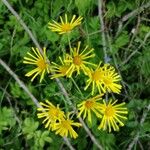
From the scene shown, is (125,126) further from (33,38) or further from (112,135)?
(33,38)

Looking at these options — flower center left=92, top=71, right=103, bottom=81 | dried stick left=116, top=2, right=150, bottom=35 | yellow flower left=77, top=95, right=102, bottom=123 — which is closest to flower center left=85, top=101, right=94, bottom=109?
yellow flower left=77, top=95, right=102, bottom=123

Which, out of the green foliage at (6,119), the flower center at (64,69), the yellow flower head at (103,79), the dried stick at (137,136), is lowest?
the dried stick at (137,136)

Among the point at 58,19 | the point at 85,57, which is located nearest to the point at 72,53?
the point at 85,57

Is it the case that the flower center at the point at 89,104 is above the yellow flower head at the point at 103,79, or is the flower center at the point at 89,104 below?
below

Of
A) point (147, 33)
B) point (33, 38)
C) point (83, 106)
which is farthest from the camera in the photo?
point (147, 33)

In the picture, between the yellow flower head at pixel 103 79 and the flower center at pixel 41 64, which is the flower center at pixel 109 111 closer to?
the yellow flower head at pixel 103 79

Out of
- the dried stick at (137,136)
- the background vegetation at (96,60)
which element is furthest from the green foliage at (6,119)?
the dried stick at (137,136)

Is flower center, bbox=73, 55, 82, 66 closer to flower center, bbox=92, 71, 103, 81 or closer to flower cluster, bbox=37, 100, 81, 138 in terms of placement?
flower center, bbox=92, 71, 103, 81

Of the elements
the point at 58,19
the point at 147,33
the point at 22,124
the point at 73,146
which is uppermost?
the point at 58,19
